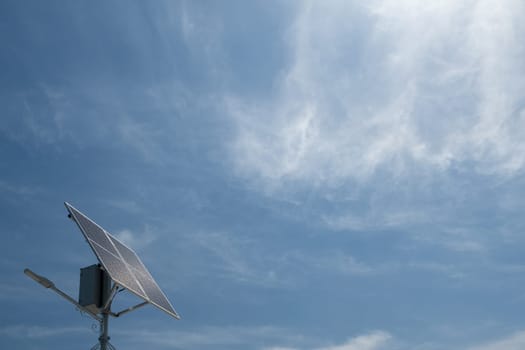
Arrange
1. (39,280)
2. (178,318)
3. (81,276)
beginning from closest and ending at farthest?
1. (39,280)
2. (81,276)
3. (178,318)

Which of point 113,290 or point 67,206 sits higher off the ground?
point 67,206

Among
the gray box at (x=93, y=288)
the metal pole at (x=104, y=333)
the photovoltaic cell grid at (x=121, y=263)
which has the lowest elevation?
the metal pole at (x=104, y=333)

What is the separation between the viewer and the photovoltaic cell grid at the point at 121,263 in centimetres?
2145

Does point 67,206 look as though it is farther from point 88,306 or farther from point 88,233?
point 88,306

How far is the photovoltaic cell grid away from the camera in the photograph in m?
21.5

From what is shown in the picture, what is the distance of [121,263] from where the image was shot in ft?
78.3

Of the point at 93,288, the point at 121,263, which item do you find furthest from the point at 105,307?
the point at 121,263

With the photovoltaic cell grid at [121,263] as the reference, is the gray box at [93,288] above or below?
below

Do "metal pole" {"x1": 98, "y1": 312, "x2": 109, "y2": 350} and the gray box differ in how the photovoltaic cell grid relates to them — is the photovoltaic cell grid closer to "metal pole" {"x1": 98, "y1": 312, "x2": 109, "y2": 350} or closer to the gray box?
the gray box

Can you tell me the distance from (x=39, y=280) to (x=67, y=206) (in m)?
3.24

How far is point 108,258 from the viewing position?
22.2 m

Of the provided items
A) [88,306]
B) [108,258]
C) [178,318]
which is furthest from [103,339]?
[178,318]

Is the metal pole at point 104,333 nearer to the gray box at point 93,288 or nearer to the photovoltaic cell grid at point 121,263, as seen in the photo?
the gray box at point 93,288

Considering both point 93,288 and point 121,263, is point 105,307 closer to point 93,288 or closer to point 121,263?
point 93,288
